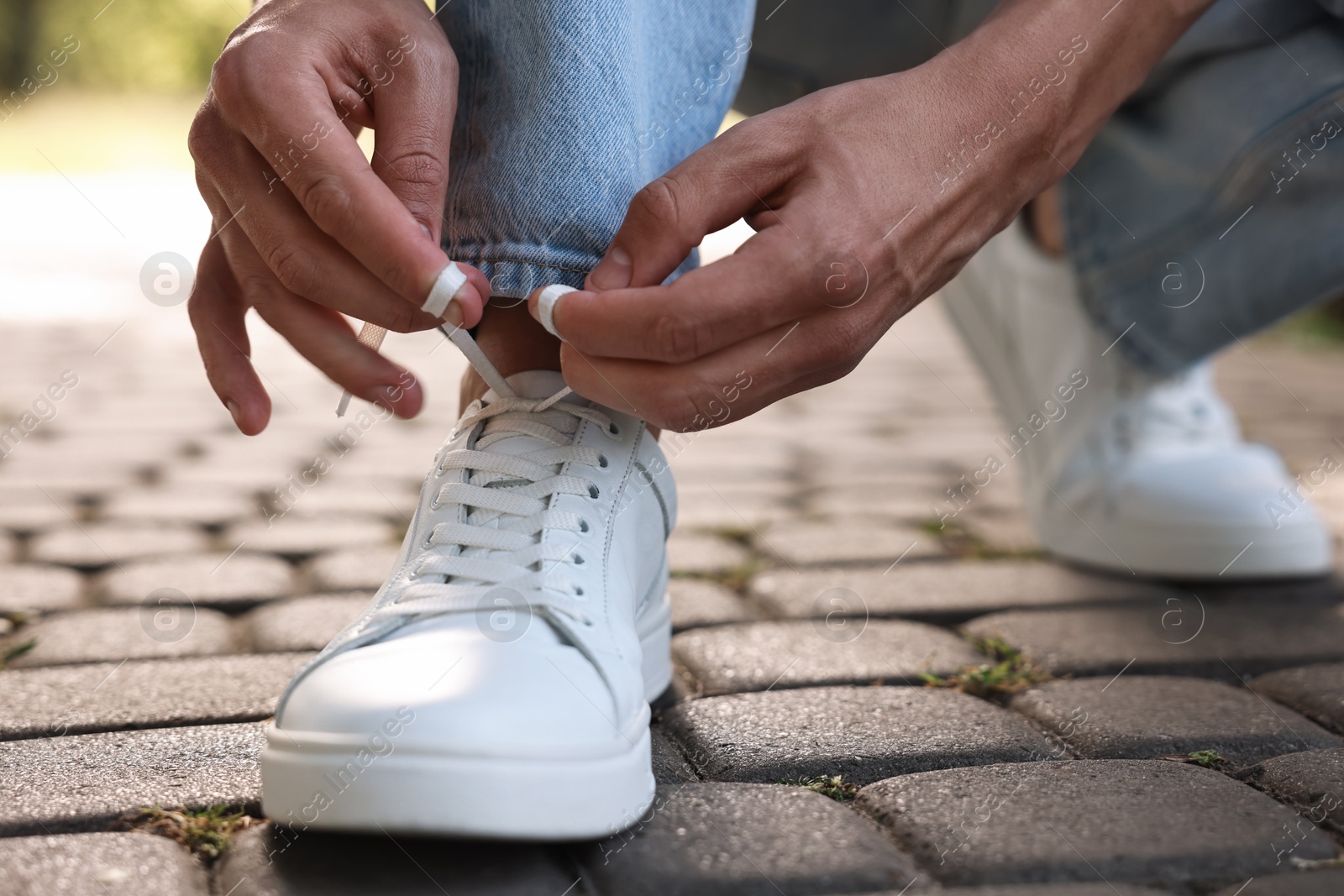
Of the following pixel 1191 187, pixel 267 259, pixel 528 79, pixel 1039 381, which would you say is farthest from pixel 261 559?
pixel 1191 187

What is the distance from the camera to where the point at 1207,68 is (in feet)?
5.74

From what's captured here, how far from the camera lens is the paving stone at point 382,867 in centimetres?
88

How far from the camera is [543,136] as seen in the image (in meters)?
1.13

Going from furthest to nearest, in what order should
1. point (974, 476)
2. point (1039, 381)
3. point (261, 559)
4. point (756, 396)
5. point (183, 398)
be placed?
point (183, 398) < point (974, 476) < point (1039, 381) < point (261, 559) < point (756, 396)

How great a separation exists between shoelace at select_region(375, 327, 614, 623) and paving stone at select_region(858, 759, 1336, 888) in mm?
357

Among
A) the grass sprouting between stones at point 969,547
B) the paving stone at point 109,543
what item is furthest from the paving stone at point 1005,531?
the paving stone at point 109,543

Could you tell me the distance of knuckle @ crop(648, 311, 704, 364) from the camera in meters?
0.98

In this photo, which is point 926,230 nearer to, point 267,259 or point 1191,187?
point 267,259

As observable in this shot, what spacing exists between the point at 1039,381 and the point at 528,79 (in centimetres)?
128

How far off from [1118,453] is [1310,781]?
96cm

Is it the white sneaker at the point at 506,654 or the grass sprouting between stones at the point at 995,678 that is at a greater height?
the white sneaker at the point at 506,654

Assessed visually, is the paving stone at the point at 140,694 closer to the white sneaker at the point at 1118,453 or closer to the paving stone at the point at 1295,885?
the paving stone at the point at 1295,885

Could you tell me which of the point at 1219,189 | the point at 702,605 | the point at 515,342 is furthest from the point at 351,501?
the point at 1219,189

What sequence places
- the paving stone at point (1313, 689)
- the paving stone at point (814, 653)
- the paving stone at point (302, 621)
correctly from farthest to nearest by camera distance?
the paving stone at point (302, 621) < the paving stone at point (814, 653) < the paving stone at point (1313, 689)
